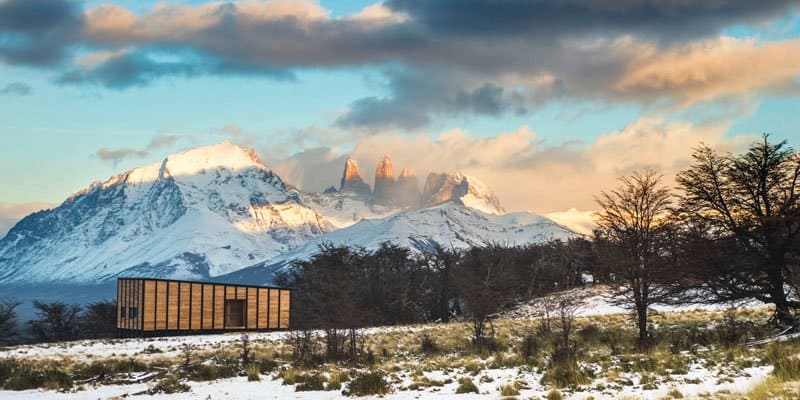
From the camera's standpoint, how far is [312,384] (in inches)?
977

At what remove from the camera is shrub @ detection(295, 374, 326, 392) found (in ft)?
80.0

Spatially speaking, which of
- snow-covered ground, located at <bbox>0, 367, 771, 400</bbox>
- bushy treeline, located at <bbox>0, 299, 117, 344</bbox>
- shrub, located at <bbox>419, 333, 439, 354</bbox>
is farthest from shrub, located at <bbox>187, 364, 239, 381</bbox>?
bushy treeline, located at <bbox>0, 299, 117, 344</bbox>

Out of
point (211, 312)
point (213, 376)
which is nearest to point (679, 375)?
point (213, 376)

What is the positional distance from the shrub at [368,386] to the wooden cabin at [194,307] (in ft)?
127

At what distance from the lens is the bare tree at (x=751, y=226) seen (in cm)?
2927

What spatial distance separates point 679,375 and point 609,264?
11.1 metres

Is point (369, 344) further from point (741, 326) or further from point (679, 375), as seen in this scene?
point (679, 375)

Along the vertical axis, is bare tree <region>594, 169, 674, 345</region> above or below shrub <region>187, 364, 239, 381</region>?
above

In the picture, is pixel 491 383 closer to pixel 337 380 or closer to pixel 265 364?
pixel 337 380

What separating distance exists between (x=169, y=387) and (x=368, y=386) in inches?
298

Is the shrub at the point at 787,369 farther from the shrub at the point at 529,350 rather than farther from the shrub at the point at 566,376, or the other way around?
the shrub at the point at 529,350

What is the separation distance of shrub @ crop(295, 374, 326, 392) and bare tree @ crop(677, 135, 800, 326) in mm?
15324

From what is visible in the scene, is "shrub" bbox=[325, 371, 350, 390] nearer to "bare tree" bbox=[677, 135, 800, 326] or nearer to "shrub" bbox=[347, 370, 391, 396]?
"shrub" bbox=[347, 370, 391, 396]

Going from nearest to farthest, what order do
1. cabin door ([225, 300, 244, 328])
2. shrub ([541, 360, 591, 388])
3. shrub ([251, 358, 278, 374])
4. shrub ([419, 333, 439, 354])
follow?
shrub ([541, 360, 591, 388])
shrub ([251, 358, 278, 374])
shrub ([419, 333, 439, 354])
cabin door ([225, 300, 244, 328])
